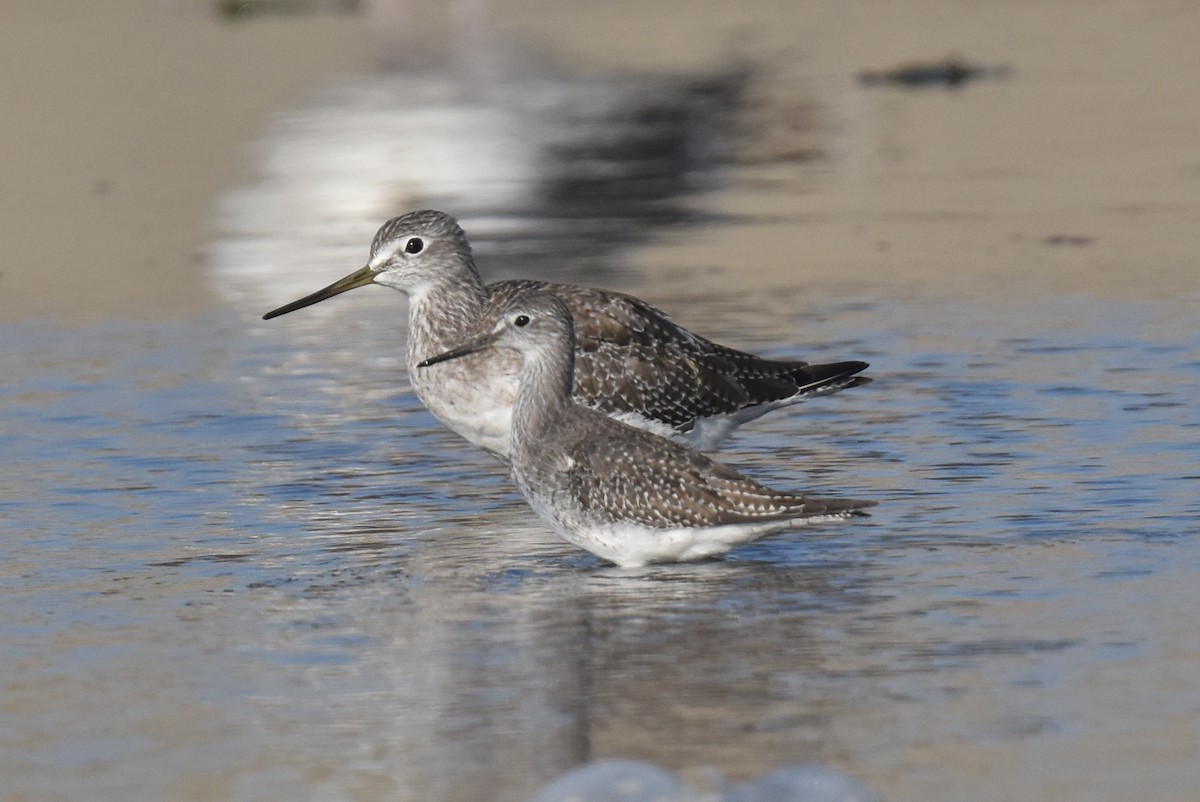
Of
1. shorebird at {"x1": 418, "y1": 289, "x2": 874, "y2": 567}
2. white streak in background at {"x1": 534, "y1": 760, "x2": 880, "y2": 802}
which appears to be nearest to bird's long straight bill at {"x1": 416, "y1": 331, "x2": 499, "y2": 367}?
shorebird at {"x1": 418, "y1": 289, "x2": 874, "y2": 567}

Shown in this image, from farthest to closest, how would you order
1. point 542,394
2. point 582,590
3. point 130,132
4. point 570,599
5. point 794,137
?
1. point 130,132
2. point 794,137
3. point 542,394
4. point 582,590
5. point 570,599

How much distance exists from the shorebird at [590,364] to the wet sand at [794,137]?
179 inches

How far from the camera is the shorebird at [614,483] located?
30.5 ft

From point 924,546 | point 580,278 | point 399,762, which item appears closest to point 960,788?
point 399,762

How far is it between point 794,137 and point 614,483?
1436cm

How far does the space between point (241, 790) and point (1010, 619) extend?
3.04 meters

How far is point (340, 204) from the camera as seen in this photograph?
2105cm

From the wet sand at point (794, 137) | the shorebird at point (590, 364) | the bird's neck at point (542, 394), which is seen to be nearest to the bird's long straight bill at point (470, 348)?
the bird's neck at point (542, 394)

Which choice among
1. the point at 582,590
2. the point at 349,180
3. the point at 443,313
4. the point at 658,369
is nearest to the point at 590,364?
the point at 658,369

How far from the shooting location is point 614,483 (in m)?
9.45

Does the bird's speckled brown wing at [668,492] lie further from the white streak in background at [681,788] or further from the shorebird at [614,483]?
the white streak in background at [681,788]

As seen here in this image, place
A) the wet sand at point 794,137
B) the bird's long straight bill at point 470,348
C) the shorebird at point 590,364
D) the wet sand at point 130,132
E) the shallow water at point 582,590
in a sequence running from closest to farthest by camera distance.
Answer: the shallow water at point 582,590 < the bird's long straight bill at point 470,348 < the shorebird at point 590,364 < the wet sand at point 794,137 < the wet sand at point 130,132

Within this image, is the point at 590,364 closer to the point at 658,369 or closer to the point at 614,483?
the point at 658,369

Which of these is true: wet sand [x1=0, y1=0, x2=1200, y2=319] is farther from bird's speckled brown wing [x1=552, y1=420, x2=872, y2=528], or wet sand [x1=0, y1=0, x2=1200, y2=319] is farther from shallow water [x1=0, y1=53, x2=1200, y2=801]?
bird's speckled brown wing [x1=552, y1=420, x2=872, y2=528]
